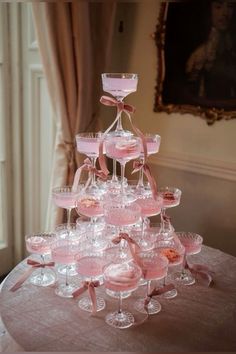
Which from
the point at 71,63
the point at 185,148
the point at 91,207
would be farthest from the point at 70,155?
the point at 91,207

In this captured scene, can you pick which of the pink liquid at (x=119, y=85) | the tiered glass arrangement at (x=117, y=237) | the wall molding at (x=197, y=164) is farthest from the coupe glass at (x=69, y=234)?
the wall molding at (x=197, y=164)

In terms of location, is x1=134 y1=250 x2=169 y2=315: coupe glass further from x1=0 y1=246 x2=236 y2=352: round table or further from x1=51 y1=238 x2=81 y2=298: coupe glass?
x1=51 y1=238 x2=81 y2=298: coupe glass

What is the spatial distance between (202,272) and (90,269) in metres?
0.43

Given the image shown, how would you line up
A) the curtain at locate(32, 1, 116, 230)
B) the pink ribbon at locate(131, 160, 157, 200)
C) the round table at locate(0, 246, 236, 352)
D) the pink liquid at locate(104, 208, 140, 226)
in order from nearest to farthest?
the round table at locate(0, 246, 236, 352) < the pink liquid at locate(104, 208, 140, 226) < the pink ribbon at locate(131, 160, 157, 200) < the curtain at locate(32, 1, 116, 230)

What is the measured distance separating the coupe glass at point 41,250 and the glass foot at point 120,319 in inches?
10.3

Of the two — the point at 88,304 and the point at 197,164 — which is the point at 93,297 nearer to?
the point at 88,304

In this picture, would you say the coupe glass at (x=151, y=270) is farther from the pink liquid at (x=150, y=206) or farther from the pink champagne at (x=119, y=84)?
the pink champagne at (x=119, y=84)

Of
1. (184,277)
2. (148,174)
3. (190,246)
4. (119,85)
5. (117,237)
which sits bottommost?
(184,277)

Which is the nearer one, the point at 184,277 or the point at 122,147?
the point at 122,147

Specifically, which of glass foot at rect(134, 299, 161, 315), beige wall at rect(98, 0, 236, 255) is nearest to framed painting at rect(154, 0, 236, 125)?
beige wall at rect(98, 0, 236, 255)

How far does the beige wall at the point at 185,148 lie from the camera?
6.57 feet

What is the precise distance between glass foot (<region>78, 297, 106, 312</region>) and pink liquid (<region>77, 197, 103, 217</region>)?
0.79 feet

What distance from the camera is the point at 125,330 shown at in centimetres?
109

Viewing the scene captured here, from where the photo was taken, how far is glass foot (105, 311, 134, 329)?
1104 millimetres
